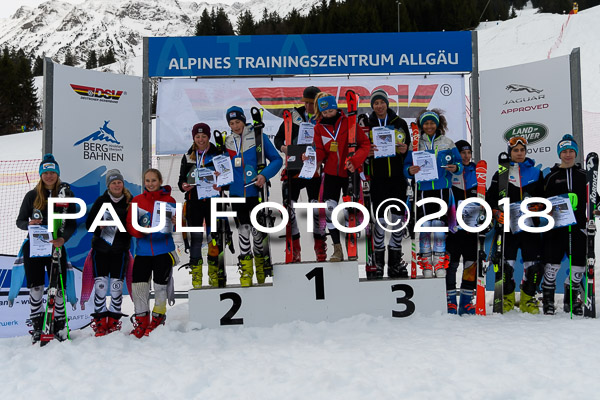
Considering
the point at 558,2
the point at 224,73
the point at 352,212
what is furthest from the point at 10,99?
the point at 558,2

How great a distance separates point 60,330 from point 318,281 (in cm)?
246

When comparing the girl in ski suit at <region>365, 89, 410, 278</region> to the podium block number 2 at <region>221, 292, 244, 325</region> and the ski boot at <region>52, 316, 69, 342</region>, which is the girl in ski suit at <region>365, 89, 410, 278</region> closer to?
the podium block number 2 at <region>221, 292, 244, 325</region>

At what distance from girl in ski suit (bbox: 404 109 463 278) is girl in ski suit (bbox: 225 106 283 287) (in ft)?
4.68

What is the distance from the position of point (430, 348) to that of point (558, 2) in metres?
76.6

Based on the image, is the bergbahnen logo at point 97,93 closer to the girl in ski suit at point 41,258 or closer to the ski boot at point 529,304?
the girl in ski suit at point 41,258

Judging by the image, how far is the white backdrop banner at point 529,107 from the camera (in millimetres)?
6047

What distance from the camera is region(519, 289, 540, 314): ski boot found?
4719mm

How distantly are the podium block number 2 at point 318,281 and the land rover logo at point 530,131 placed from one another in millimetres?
3548

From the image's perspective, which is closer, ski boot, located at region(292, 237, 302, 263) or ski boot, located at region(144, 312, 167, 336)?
ski boot, located at region(144, 312, 167, 336)

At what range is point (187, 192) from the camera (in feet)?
16.2

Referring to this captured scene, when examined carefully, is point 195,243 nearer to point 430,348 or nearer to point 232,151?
point 232,151

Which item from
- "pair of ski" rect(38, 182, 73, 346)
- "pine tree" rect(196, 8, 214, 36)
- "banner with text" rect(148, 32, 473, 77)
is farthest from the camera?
"pine tree" rect(196, 8, 214, 36)

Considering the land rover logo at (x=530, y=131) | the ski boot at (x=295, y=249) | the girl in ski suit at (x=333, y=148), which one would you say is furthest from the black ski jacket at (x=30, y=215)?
the land rover logo at (x=530, y=131)

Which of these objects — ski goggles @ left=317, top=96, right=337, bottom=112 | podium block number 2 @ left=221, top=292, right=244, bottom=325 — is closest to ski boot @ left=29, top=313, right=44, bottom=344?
podium block number 2 @ left=221, top=292, right=244, bottom=325
